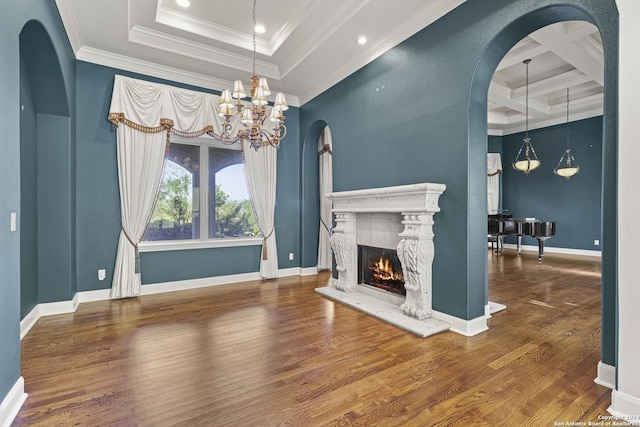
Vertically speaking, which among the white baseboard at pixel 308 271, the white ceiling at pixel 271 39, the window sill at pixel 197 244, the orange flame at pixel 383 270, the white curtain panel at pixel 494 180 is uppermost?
the white ceiling at pixel 271 39

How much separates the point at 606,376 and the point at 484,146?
2.11 meters

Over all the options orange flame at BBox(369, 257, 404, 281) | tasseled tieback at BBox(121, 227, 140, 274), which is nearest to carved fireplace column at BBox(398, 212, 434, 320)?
orange flame at BBox(369, 257, 404, 281)

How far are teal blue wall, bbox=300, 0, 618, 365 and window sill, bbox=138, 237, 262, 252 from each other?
2532 mm

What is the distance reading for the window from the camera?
4918 millimetres

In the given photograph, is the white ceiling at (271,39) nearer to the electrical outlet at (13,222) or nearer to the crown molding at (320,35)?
the crown molding at (320,35)

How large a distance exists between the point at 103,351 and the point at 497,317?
399 centimetres

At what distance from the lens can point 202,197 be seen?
16.9ft

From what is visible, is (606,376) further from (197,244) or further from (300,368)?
(197,244)

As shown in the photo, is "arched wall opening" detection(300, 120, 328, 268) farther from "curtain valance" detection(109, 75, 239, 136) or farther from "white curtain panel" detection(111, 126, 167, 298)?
"white curtain panel" detection(111, 126, 167, 298)

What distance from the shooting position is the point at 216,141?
17.3 feet

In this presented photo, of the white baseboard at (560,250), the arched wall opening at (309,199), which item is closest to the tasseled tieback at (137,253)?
the arched wall opening at (309,199)

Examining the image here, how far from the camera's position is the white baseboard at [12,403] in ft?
5.81

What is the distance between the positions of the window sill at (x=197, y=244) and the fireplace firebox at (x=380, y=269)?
201 cm

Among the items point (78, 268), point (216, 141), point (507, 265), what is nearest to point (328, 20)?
point (216, 141)
